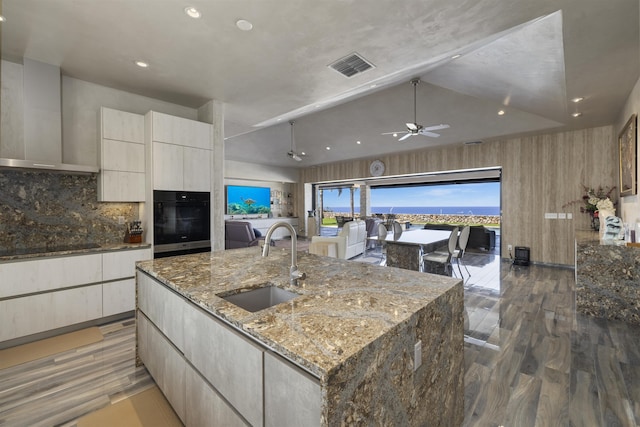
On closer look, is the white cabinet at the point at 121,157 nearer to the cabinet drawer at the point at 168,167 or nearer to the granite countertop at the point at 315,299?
the cabinet drawer at the point at 168,167

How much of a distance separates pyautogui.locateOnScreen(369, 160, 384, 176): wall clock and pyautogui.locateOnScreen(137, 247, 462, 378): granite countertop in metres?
7.16

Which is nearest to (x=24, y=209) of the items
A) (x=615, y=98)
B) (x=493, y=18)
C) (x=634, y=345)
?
(x=493, y=18)

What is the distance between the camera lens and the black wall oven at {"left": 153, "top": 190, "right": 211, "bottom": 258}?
11.2 ft

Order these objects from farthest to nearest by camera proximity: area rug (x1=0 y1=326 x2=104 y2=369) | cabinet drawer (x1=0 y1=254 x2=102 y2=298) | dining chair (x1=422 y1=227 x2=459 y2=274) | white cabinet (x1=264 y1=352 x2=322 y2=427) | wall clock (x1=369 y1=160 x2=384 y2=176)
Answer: wall clock (x1=369 y1=160 x2=384 y2=176), dining chair (x1=422 y1=227 x2=459 y2=274), cabinet drawer (x1=0 y1=254 x2=102 y2=298), area rug (x1=0 y1=326 x2=104 y2=369), white cabinet (x1=264 y1=352 x2=322 y2=427)

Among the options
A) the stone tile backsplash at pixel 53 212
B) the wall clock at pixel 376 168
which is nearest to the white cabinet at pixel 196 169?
the stone tile backsplash at pixel 53 212

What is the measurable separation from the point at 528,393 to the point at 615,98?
169 inches

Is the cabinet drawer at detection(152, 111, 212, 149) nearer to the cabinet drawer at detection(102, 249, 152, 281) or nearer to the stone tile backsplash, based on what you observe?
the stone tile backsplash

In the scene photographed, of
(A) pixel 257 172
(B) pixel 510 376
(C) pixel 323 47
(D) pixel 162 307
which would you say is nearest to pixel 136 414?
(D) pixel 162 307

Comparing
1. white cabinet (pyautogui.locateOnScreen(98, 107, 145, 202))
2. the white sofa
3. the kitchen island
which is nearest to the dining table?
the white sofa

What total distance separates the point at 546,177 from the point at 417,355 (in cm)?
680

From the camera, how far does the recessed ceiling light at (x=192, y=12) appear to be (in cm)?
206

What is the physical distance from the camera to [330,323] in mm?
1056

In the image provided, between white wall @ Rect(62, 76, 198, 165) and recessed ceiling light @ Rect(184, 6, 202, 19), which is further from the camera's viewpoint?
white wall @ Rect(62, 76, 198, 165)

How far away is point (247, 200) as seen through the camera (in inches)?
415
